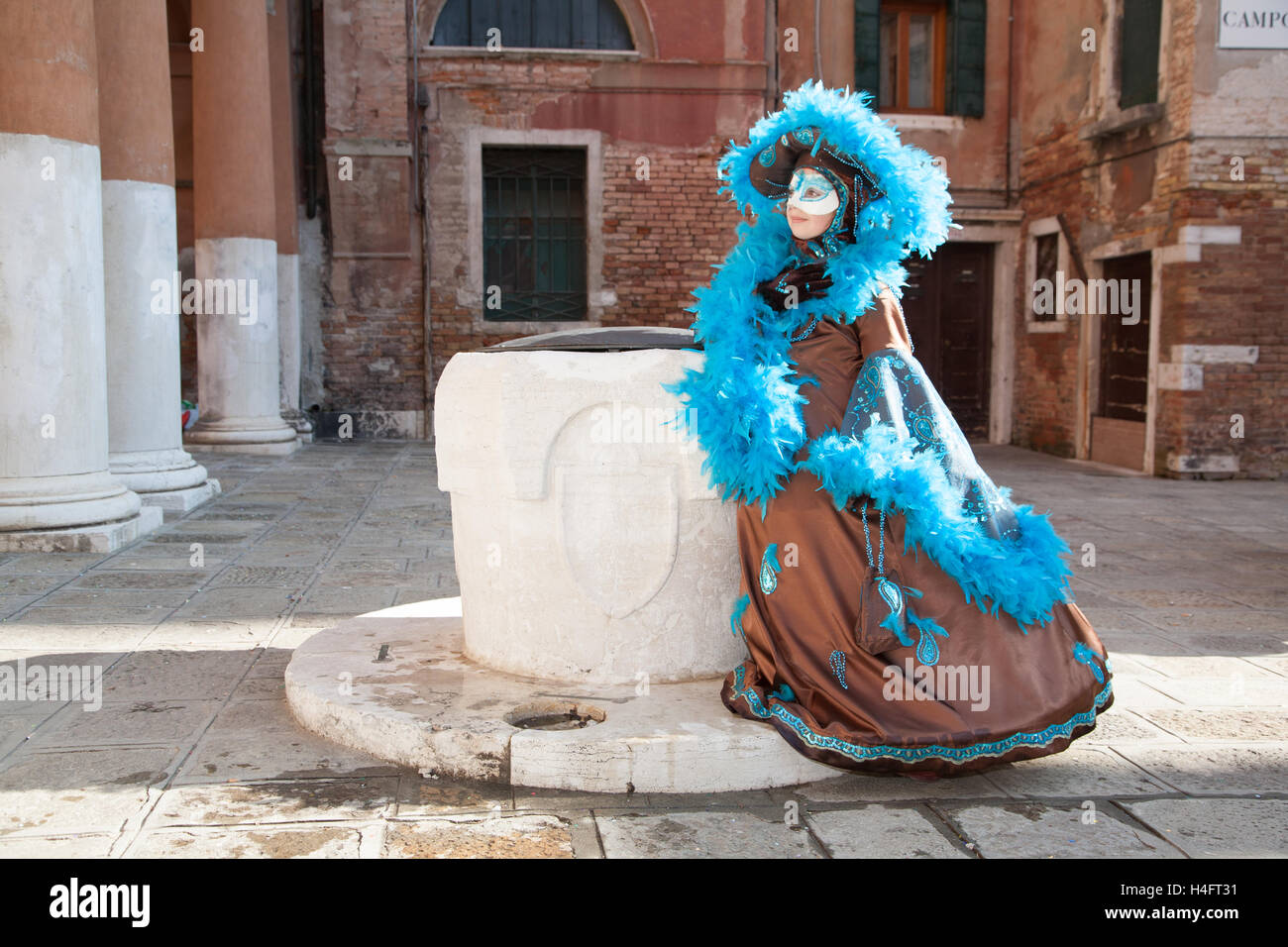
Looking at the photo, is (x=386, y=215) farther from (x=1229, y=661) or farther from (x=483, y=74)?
(x=1229, y=661)

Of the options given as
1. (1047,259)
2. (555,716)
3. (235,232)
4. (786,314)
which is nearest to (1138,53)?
(1047,259)

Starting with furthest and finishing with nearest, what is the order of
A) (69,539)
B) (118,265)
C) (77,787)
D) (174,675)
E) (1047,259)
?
(1047,259) → (118,265) → (69,539) → (174,675) → (77,787)

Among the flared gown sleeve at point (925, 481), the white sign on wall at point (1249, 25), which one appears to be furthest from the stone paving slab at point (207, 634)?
the white sign on wall at point (1249, 25)

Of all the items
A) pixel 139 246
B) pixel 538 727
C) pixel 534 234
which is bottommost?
pixel 538 727

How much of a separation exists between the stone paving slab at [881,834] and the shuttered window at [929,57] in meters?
12.3

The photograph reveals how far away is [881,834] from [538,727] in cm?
103

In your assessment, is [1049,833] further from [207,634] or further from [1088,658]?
[207,634]

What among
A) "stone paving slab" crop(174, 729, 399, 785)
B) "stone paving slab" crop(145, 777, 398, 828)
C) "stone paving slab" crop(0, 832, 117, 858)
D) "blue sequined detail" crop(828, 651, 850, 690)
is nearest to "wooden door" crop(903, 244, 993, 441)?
"blue sequined detail" crop(828, 651, 850, 690)

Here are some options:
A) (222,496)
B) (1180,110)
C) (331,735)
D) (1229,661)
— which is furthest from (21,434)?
(1180,110)

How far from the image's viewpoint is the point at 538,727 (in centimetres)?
337

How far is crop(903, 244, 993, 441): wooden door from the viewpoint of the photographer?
1442 centimetres

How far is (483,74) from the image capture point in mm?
13492

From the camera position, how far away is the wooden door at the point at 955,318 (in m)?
14.4

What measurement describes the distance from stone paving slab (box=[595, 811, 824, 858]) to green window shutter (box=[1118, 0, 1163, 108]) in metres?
10.7
